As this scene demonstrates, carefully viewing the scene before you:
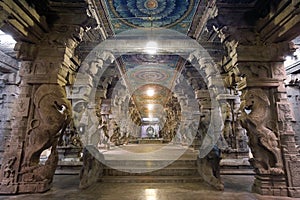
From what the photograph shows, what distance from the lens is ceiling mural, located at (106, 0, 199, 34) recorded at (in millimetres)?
4281

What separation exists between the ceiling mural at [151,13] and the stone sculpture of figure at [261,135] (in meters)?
2.52

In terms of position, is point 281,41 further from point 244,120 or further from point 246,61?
point 244,120

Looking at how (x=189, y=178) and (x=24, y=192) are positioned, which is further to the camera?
(x=189, y=178)

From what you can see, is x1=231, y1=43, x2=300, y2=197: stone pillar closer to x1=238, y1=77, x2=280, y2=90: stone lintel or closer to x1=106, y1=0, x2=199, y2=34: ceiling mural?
x1=238, y1=77, x2=280, y2=90: stone lintel

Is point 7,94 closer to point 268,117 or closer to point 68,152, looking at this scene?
point 68,152

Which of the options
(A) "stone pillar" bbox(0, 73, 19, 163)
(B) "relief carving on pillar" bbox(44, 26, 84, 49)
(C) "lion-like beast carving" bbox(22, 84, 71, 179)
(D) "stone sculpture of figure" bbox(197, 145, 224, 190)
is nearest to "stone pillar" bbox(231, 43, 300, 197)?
(D) "stone sculpture of figure" bbox(197, 145, 224, 190)

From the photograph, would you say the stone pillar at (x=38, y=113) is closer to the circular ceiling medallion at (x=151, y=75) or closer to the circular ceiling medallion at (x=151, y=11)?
the circular ceiling medallion at (x=151, y=11)

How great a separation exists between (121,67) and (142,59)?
119 cm

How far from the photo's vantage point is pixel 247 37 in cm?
373

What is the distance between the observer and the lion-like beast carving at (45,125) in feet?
11.1

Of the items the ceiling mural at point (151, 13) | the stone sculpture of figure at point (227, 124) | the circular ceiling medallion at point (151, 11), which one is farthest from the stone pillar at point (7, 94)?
the stone sculpture of figure at point (227, 124)

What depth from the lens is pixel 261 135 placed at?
3291 mm

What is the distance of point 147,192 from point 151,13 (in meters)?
4.13

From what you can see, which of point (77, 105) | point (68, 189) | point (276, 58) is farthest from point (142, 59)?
point (68, 189)
